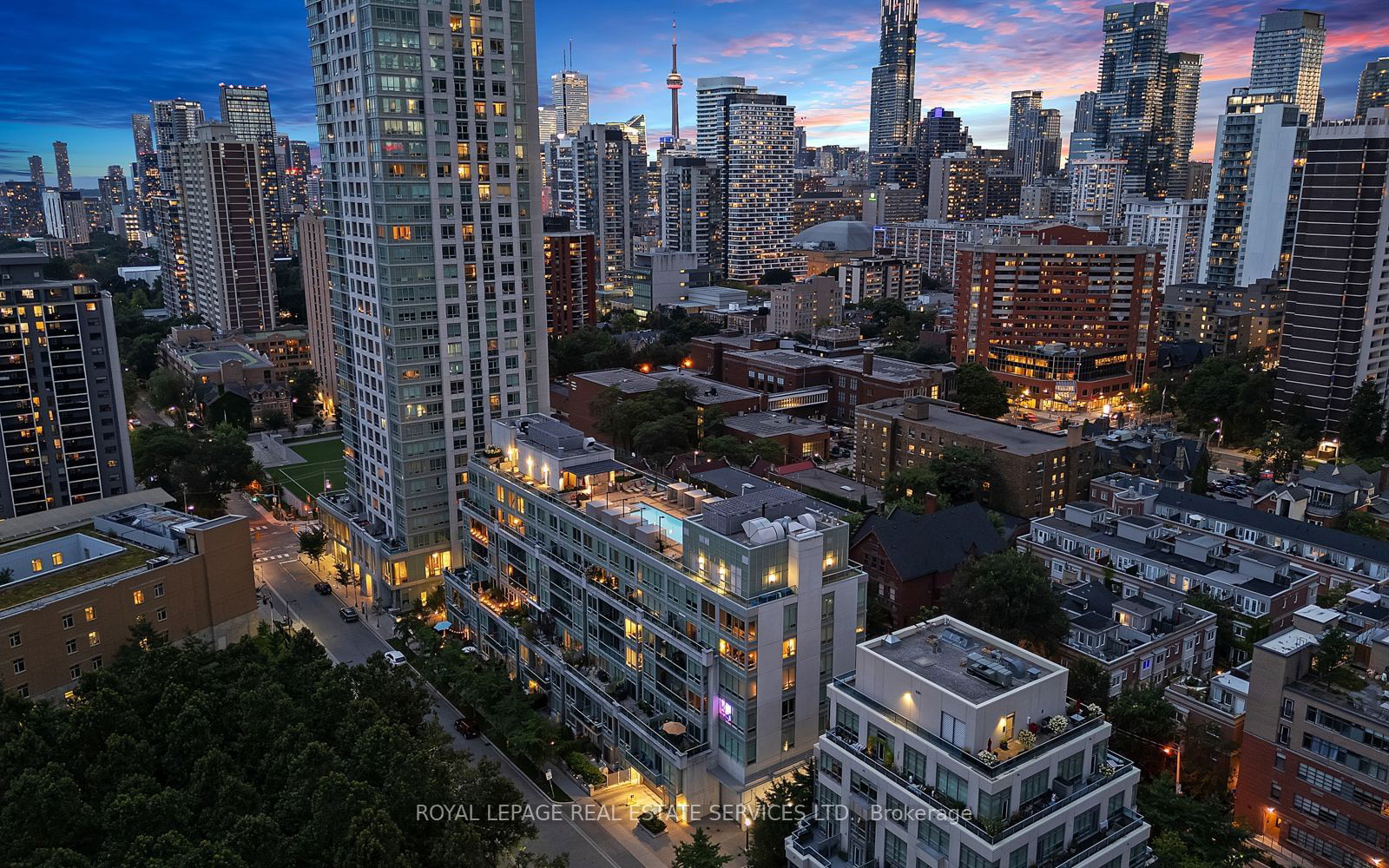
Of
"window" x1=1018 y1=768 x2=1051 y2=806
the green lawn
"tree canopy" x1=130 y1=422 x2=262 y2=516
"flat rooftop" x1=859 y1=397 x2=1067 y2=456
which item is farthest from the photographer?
the green lawn

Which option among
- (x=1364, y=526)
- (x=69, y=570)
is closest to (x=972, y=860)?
(x=69, y=570)

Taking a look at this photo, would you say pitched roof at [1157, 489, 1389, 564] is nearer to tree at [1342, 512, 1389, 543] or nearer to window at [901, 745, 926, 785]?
tree at [1342, 512, 1389, 543]

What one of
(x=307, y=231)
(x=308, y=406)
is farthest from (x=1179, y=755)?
(x=307, y=231)

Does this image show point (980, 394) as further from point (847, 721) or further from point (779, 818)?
point (847, 721)

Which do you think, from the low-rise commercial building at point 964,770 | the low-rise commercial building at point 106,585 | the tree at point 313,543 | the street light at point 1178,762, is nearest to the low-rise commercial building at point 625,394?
the tree at point 313,543

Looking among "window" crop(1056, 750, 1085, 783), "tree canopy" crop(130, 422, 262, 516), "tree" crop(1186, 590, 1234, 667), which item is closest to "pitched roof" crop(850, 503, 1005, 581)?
"tree" crop(1186, 590, 1234, 667)

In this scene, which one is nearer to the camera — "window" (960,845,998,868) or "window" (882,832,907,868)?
"window" (960,845,998,868)
